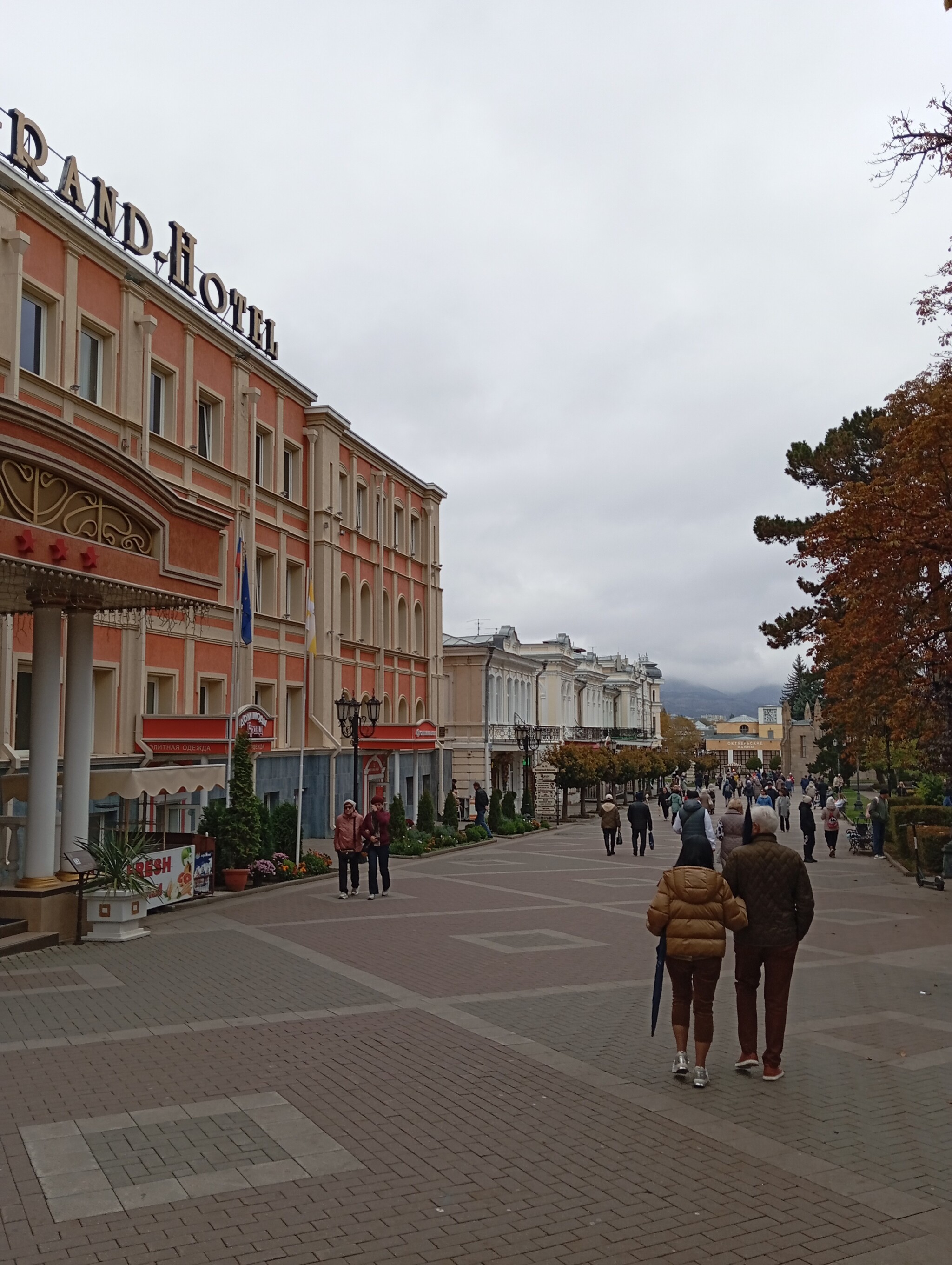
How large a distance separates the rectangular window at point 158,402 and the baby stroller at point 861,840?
22.6m

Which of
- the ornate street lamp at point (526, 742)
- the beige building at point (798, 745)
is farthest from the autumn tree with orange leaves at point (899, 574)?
the beige building at point (798, 745)

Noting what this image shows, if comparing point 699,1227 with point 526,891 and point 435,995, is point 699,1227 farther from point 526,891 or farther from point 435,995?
point 526,891

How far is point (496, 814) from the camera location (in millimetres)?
41281

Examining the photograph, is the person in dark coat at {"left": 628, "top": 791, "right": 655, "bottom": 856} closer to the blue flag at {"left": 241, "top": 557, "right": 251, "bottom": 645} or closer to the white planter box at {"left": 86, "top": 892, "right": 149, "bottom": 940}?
the blue flag at {"left": 241, "top": 557, "right": 251, "bottom": 645}

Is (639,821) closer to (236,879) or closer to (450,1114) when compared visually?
(236,879)

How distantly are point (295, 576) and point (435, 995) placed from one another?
23.1 metres

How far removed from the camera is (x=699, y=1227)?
208 inches

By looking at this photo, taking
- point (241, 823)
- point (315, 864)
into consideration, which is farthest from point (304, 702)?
point (241, 823)

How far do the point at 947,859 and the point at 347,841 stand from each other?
12.2 m

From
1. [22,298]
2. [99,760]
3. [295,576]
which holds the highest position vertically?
[22,298]

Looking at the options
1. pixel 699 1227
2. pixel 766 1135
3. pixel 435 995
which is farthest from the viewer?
pixel 435 995

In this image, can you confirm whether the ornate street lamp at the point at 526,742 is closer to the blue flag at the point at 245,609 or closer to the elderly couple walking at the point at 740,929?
the blue flag at the point at 245,609

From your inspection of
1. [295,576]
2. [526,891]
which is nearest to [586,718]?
[295,576]

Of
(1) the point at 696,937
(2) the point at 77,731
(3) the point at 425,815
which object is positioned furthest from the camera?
(3) the point at 425,815
